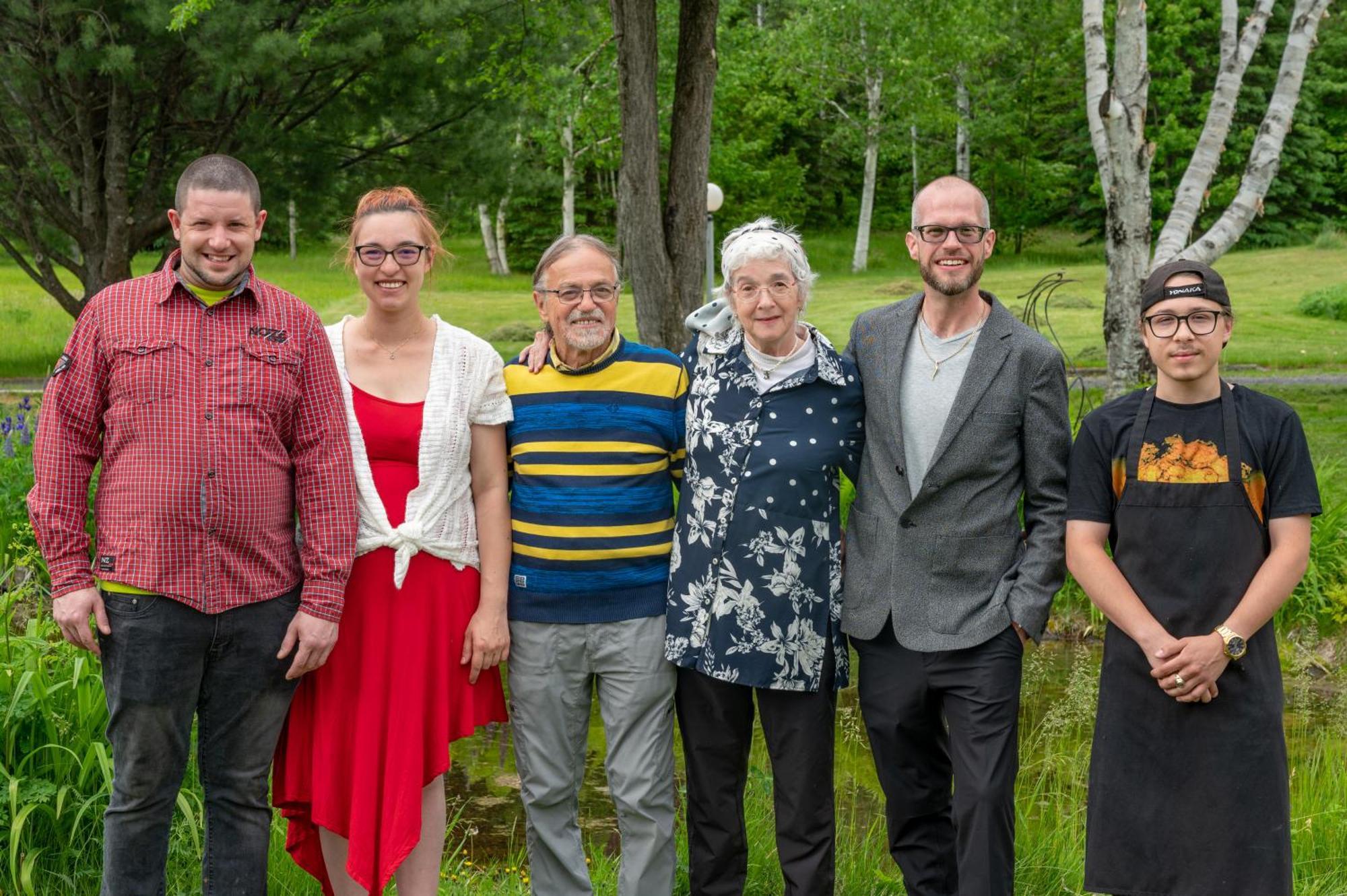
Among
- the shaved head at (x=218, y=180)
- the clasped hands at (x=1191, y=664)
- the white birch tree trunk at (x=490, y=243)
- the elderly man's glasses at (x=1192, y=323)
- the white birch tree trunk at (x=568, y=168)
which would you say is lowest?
the clasped hands at (x=1191, y=664)

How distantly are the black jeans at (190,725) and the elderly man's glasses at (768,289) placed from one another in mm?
1367

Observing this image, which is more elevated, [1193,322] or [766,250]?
[766,250]

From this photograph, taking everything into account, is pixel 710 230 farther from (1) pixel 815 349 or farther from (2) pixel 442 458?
(2) pixel 442 458

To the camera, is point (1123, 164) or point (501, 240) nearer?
point (1123, 164)

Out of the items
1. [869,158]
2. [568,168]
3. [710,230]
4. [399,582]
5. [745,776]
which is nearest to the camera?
[399,582]

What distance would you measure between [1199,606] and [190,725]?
2.40 metres

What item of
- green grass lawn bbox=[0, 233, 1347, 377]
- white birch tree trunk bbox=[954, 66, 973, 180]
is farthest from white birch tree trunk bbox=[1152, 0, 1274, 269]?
white birch tree trunk bbox=[954, 66, 973, 180]

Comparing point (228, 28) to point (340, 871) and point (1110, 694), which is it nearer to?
point (340, 871)

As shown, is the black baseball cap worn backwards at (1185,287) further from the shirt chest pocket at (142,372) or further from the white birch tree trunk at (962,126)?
the white birch tree trunk at (962,126)

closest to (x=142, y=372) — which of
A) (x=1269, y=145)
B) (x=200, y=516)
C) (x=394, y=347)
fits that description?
(x=200, y=516)

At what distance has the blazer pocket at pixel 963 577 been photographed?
324cm

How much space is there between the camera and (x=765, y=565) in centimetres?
330

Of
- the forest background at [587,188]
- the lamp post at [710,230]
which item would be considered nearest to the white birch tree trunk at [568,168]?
the forest background at [587,188]

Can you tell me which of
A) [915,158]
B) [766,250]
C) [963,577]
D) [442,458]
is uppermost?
[915,158]
